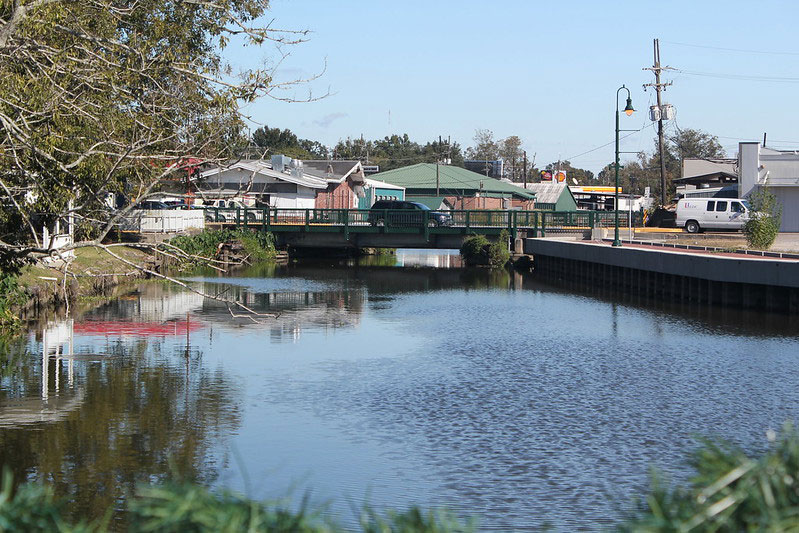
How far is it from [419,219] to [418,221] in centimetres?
14

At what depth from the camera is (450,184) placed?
91438 millimetres

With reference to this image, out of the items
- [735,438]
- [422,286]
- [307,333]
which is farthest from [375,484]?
[422,286]

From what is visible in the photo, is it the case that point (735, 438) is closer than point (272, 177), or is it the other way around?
point (735, 438)

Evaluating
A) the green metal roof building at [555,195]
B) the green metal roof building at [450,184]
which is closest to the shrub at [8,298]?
the green metal roof building at [450,184]

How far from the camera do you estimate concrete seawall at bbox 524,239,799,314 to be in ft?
108

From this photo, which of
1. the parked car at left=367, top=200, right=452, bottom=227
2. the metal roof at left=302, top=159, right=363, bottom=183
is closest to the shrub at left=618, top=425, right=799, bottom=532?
the parked car at left=367, top=200, right=452, bottom=227

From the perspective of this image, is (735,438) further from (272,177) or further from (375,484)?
(272,177)

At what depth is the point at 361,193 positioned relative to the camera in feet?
278

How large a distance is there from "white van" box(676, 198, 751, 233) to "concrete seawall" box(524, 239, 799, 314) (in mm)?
8666

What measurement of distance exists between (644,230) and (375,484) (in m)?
48.4

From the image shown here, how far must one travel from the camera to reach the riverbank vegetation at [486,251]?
56.3 meters

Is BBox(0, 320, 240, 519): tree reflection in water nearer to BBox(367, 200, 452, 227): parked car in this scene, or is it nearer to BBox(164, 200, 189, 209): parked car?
BBox(367, 200, 452, 227): parked car

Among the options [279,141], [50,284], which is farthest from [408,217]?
[279,141]

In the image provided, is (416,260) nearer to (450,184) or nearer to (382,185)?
(382,185)
